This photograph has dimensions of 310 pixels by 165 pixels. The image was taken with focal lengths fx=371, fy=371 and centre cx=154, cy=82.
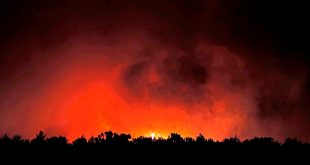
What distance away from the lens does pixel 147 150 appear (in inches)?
752

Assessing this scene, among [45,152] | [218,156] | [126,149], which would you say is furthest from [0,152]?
[218,156]

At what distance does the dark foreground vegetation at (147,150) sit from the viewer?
17953 millimetres

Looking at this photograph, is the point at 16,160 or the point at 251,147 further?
the point at 251,147

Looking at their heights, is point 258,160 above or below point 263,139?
below

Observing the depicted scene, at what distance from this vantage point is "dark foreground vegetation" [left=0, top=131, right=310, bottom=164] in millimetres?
17953

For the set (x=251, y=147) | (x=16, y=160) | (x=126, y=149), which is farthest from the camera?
(x=251, y=147)

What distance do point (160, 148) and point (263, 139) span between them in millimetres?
6255

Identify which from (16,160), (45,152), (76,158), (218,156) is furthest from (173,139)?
(16,160)

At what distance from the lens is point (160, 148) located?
758 inches

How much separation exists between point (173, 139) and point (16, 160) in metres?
8.29

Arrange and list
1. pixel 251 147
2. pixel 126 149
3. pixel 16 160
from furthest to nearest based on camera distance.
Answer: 1. pixel 251 147
2. pixel 126 149
3. pixel 16 160

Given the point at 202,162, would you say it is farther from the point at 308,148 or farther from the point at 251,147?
the point at 308,148

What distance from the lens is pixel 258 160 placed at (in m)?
19.3

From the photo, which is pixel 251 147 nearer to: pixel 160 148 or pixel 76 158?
pixel 160 148
